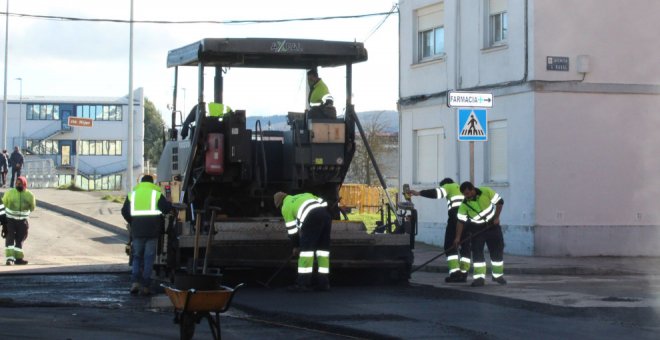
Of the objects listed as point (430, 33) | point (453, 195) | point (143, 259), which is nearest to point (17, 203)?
point (143, 259)

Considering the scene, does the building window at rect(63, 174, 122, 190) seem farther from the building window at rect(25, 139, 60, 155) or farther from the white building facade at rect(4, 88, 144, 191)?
the building window at rect(25, 139, 60, 155)

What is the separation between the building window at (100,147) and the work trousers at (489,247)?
208 feet

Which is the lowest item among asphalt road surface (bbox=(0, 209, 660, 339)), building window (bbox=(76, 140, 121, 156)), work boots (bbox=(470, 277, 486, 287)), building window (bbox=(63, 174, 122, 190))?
asphalt road surface (bbox=(0, 209, 660, 339))

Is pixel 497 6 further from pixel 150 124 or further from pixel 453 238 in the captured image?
pixel 150 124

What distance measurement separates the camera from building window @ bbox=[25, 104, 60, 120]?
76.6m

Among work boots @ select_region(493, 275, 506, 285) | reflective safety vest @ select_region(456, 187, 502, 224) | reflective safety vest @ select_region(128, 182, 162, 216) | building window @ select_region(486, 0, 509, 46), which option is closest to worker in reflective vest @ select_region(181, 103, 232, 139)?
reflective safety vest @ select_region(128, 182, 162, 216)

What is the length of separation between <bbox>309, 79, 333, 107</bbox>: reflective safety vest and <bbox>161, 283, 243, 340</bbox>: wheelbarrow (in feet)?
21.1

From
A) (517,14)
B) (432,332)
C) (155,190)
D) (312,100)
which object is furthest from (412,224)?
(517,14)

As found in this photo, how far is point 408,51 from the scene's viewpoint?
2530cm

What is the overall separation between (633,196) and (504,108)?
2975 mm

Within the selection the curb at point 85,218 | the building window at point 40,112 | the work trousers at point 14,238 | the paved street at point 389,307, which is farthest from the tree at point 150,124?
the paved street at point 389,307

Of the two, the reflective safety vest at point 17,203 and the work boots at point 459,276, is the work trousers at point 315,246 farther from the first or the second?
the reflective safety vest at point 17,203

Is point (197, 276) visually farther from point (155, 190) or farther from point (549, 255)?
point (549, 255)

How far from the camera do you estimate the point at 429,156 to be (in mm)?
24766
